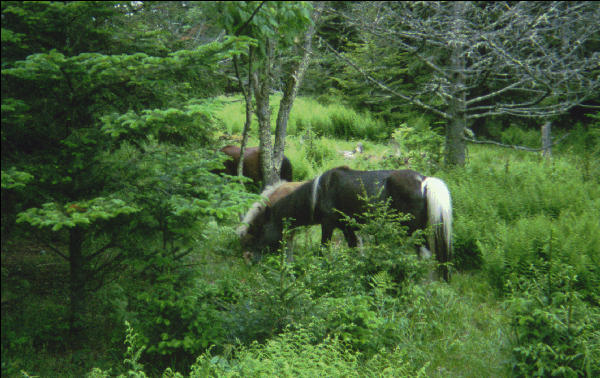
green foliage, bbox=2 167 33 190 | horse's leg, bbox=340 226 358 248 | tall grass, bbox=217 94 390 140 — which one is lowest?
horse's leg, bbox=340 226 358 248

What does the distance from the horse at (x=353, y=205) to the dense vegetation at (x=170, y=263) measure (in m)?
0.71

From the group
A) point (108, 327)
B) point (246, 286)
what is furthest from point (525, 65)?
point (108, 327)

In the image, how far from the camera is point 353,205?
5.98m

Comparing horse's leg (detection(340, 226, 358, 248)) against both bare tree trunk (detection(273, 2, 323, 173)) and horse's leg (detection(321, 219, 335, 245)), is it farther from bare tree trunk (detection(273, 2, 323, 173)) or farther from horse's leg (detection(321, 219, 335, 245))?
bare tree trunk (detection(273, 2, 323, 173))

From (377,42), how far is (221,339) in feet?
17.7

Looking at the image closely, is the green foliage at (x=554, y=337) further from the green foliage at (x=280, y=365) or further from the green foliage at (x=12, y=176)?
the green foliage at (x=12, y=176)

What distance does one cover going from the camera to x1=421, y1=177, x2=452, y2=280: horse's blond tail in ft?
Result: 17.0

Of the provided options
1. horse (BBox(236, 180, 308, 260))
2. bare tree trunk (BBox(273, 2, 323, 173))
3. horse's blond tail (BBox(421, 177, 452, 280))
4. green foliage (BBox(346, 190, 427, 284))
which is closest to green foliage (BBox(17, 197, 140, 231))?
green foliage (BBox(346, 190, 427, 284))

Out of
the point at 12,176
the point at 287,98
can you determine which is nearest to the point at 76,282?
the point at 12,176

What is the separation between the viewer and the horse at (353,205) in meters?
5.28

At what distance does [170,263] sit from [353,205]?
3.18m

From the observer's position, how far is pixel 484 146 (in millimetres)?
13211

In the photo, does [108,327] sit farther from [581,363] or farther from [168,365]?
[581,363]

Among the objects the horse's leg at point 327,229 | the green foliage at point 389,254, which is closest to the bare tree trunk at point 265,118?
the horse's leg at point 327,229
